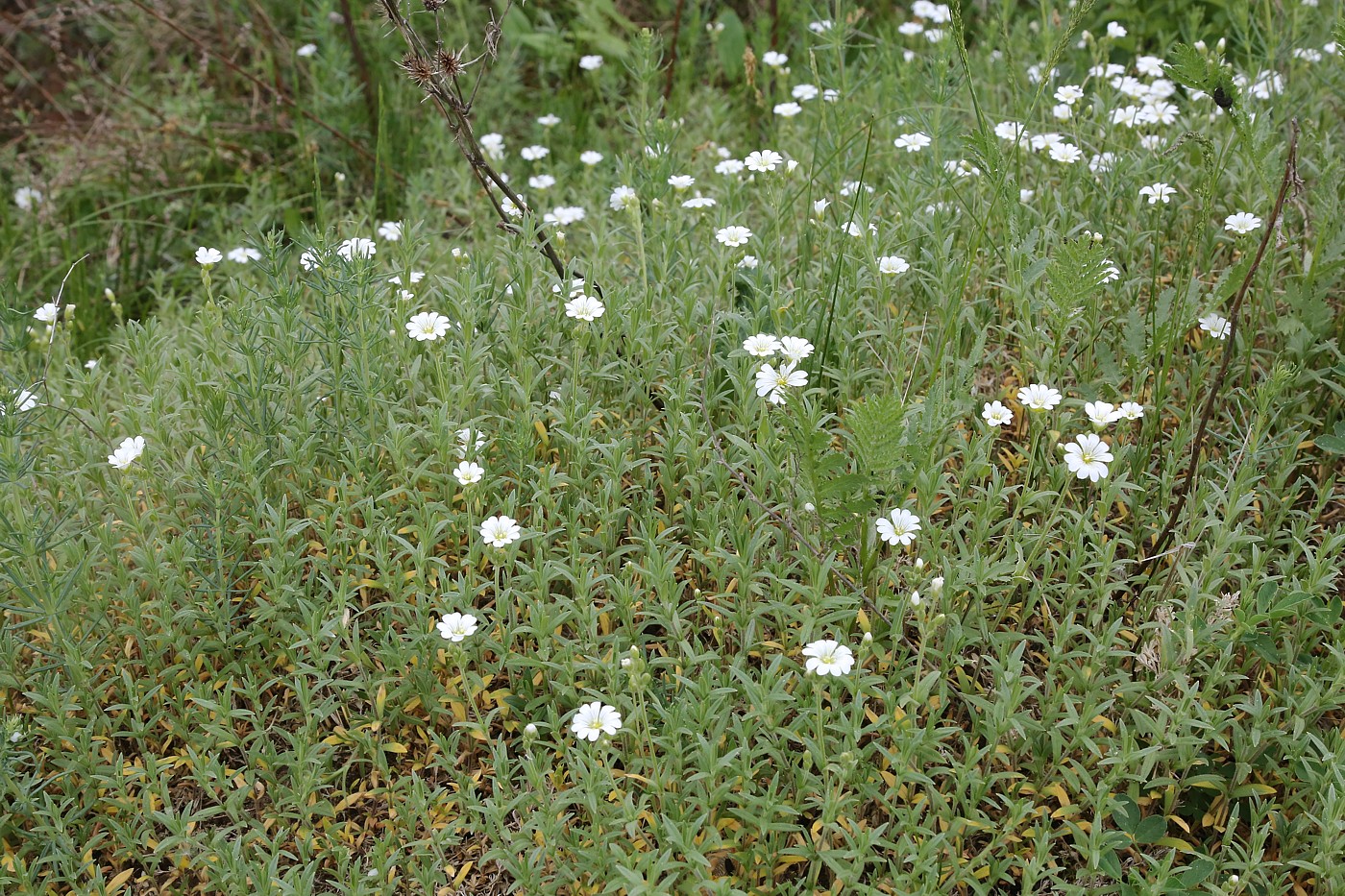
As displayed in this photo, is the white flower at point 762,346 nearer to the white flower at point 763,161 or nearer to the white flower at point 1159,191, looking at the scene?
the white flower at point 763,161

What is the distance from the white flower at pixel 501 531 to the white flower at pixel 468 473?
120 millimetres

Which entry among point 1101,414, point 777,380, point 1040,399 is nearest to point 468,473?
point 777,380

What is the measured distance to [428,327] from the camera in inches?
124

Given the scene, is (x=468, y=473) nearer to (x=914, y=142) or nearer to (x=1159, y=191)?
(x=914, y=142)

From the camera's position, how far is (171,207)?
550 cm

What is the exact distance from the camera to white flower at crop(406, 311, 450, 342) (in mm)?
3121

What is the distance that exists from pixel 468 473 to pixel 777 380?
2.60ft

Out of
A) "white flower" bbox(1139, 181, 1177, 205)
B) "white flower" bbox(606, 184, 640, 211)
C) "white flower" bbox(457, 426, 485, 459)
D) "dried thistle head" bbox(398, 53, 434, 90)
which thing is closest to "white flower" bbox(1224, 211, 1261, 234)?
"white flower" bbox(1139, 181, 1177, 205)

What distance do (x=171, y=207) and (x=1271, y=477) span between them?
4.87 metres

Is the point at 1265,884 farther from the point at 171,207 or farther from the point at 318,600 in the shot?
the point at 171,207

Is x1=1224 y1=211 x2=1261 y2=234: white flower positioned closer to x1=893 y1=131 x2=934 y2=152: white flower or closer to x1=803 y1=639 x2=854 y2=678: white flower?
x1=893 y1=131 x2=934 y2=152: white flower

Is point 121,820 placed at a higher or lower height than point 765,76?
lower

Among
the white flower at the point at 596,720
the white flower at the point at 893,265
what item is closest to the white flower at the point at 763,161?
the white flower at the point at 893,265

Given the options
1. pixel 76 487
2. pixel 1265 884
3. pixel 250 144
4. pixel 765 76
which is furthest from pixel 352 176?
pixel 1265 884
